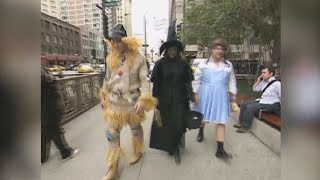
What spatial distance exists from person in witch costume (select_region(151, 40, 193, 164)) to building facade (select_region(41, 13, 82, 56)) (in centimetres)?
141

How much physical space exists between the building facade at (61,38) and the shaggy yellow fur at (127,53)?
97cm

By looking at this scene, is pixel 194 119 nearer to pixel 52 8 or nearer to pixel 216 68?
pixel 216 68

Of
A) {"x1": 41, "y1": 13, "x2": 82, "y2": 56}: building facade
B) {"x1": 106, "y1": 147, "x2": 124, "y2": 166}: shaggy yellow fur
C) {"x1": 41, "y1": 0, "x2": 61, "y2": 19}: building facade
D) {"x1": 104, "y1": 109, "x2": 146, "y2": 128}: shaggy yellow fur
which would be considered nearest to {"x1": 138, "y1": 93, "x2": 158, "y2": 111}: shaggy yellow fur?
{"x1": 104, "y1": 109, "x2": 146, "y2": 128}: shaggy yellow fur

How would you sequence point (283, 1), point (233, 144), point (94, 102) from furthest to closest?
point (94, 102), point (233, 144), point (283, 1)

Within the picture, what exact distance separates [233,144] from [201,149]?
32 centimetres

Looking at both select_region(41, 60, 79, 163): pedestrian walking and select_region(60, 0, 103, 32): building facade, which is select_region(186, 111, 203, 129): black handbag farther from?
select_region(60, 0, 103, 32): building facade

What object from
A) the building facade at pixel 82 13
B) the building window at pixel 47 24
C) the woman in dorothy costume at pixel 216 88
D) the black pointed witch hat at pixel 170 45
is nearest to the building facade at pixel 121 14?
the building facade at pixel 82 13

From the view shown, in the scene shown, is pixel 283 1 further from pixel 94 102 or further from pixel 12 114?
pixel 94 102

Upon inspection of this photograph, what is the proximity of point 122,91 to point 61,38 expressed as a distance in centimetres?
107

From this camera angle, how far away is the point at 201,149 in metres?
2.68

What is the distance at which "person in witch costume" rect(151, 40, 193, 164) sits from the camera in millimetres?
2654

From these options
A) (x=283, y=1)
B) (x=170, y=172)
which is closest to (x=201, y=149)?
(x=170, y=172)

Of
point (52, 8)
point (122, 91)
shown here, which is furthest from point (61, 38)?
point (122, 91)

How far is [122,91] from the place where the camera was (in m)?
2.27
